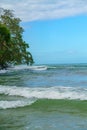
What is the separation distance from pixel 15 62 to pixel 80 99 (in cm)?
5110

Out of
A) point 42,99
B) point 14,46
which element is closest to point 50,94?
point 42,99

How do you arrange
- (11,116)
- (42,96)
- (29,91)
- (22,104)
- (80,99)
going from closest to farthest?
(11,116) → (22,104) → (80,99) → (42,96) → (29,91)

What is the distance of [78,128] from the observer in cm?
1028

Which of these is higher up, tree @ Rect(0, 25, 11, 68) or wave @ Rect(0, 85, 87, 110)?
tree @ Rect(0, 25, 11, 68)

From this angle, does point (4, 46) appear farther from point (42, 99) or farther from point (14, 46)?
point (42, 99)

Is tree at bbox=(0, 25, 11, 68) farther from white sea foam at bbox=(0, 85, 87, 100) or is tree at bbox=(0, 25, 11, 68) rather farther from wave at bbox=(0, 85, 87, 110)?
white sea foam at bbox=(0, 85, 87, 100)

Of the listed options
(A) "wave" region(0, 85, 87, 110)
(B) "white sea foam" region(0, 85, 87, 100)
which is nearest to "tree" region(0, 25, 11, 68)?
(A) "wave" region(0, 85, 87, 110)

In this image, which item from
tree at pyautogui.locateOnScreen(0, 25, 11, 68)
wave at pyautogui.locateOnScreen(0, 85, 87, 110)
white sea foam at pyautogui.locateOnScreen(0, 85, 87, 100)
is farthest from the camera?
tree at pyautogui.locateOnScreen(0, 25, 11, 68)

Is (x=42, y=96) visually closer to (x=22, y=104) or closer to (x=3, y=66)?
(x=22, y=104)

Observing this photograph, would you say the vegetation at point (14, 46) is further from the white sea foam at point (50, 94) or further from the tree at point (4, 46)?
the white sea foam at point (50, 94)

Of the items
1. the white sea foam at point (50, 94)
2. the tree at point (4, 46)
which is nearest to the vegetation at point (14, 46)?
the tree at point (4, 46)

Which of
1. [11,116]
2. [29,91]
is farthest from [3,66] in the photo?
[11,116]

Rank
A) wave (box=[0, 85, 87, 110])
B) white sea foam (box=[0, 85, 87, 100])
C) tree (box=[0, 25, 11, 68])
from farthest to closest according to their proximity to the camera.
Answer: tree (box=[0, 25, 11, 68]) → white sea foam (box=[0, 85, 87, 100]) → wave (box=[0, 85, 87, 110])

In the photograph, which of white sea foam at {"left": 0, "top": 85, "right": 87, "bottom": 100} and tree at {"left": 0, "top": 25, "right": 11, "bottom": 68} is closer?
white sea foam at {"left": 0, "top": 85, "right": 87, "bottom": 100}
